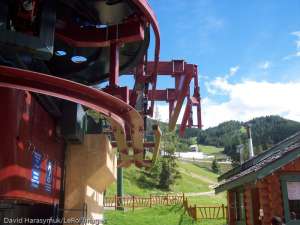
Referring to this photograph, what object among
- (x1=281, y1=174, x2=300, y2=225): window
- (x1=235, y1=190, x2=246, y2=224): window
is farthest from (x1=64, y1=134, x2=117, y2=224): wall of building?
(x1=235, y1=190, x2=246, y2=224): window

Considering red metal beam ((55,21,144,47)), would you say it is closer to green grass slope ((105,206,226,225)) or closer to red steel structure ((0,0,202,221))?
red steel structure ((0,0,202,221))

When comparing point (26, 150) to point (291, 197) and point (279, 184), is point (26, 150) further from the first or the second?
point (291, 197)

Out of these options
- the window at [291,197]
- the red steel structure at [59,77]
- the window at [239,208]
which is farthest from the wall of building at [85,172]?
the window at [239,208]

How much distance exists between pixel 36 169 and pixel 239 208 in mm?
9055

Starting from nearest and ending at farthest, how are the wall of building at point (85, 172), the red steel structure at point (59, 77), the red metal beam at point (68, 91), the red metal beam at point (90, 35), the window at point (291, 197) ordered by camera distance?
the red metal beam at point (68, 91) < the red steel structure at point (59, 77) < the red metal beam at point (90, 35) < the window at point (291, 197) < the wall of building at point (85, 172)

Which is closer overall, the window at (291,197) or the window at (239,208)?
the window at (291,197)

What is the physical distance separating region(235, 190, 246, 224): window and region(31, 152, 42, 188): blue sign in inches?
323

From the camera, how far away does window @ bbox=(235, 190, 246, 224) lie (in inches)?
612

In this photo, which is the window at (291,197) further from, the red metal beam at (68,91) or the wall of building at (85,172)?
the wall of building at (85,172)

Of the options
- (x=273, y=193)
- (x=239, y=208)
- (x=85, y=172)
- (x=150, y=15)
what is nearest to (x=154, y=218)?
(x=239, y=208)

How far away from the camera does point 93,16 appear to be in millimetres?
10820

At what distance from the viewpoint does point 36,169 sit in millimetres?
10023

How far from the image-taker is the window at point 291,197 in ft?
38.4

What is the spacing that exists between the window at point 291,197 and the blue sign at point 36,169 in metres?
6.84
